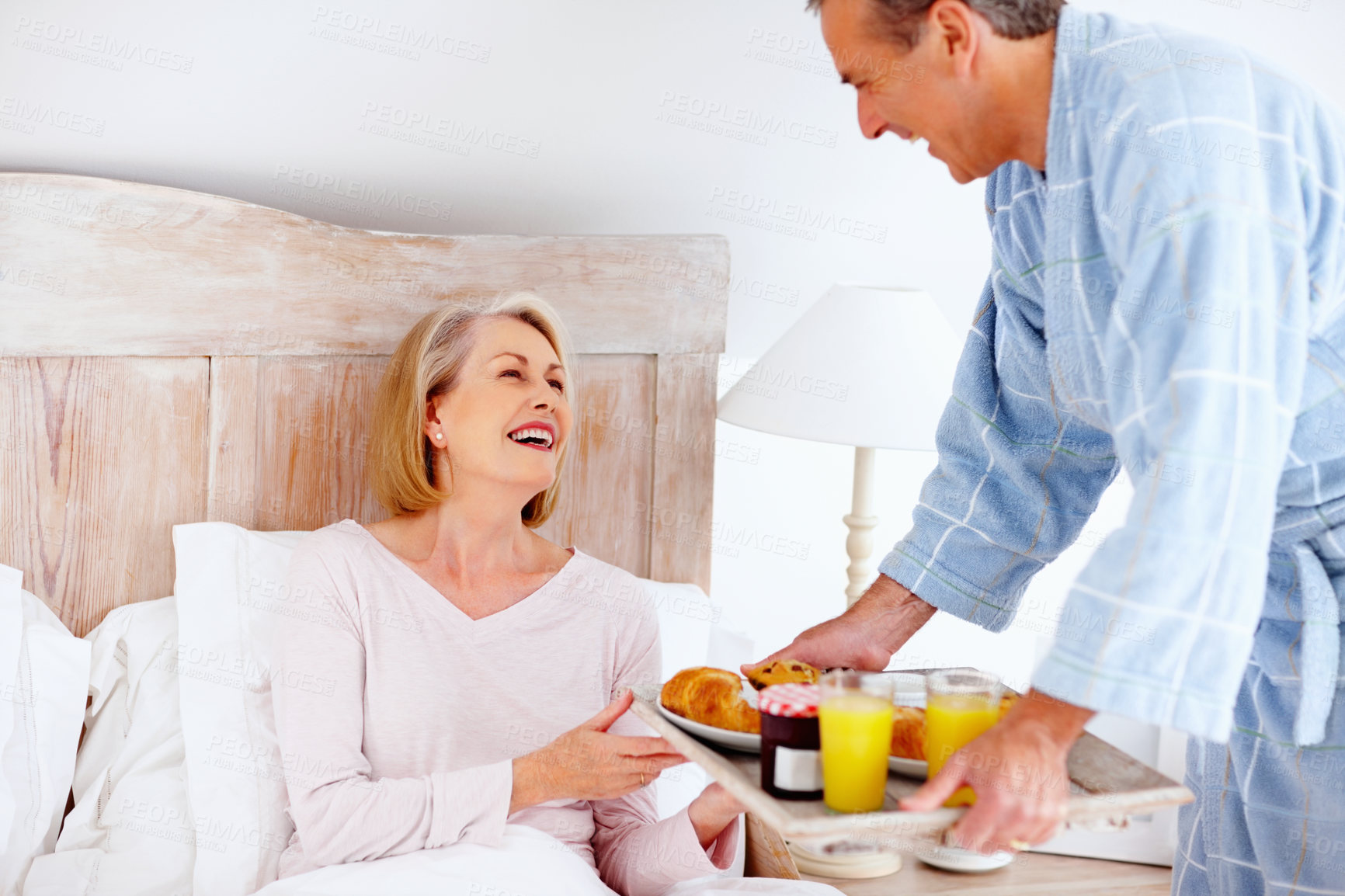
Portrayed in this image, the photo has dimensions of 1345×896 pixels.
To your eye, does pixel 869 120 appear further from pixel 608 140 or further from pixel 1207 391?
pixel 608 140

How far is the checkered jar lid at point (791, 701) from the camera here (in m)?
1.00

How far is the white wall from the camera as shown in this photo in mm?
1754

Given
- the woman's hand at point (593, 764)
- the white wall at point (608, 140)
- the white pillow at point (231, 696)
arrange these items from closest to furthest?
the woman's hand at point (593, 764) → the white pillow at point (231, 696) → the white wall at point (608, 140)

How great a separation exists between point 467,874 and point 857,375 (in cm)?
99

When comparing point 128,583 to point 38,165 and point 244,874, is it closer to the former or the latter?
point 244,874

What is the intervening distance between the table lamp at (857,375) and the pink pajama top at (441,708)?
423 mm

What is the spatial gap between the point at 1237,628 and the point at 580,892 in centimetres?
81

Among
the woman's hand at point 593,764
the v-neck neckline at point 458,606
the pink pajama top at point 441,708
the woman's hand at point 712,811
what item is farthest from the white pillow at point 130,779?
the woman's hand at point 712,811

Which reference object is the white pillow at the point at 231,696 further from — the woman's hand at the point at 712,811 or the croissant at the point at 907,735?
the croissant at the point at 907,735

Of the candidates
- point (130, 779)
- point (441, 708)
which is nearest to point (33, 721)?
point (130, 779)

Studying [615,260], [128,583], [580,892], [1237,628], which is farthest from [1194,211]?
[128,583]

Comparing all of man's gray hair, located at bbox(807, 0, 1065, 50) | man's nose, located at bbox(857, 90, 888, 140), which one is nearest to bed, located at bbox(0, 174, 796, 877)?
man's nose, located at bbox(857, 90, 888, 140)

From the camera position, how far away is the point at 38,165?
1.72m

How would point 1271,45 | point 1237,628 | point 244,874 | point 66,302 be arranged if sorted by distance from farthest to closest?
point 1271,45 < point 66,302 < point 244,874 < point 1237,628
